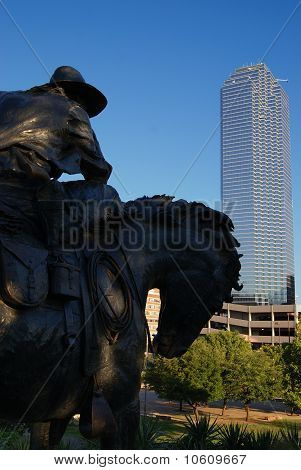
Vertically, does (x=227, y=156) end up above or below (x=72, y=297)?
above

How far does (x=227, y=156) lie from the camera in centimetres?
10750

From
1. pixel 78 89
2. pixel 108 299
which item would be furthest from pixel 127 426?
pixel 78 89

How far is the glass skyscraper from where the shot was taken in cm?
11800

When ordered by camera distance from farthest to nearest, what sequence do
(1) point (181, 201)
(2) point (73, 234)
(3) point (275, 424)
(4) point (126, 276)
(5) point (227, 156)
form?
(5) point (227, 156), (3) point (275, 424), (1) point (181, 201), (4) point (126, 276), (2) point (73, 234)

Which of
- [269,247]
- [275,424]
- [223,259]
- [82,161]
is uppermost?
[269,247]

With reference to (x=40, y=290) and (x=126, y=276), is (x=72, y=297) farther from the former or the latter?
(x=126, y=276)

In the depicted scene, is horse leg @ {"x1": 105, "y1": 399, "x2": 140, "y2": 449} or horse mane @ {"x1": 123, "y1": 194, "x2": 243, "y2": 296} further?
horse mane @ {"x1": 123, "y1": 194, "x2": 243, "y2": 296}

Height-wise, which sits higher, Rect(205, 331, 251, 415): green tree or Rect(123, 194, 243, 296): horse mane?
Rect(123, 194, 243, 296): horse mane

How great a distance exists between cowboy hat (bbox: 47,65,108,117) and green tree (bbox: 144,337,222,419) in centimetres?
3357

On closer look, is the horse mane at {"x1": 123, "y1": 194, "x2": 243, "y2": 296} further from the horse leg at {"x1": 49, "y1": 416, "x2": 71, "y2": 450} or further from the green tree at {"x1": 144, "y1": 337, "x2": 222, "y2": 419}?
the green tree at {"x1": 144, "y1": 337, "x2": 222, "y2": 419}

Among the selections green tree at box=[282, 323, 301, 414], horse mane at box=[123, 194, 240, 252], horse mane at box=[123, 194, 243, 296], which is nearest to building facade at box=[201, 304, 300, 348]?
green tree at box=[282, 323, 301, 414]

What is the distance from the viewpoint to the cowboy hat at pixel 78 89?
182 inches

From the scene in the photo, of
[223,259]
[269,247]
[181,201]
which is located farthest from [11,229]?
[269,247]

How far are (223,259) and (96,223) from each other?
146 centimetres
